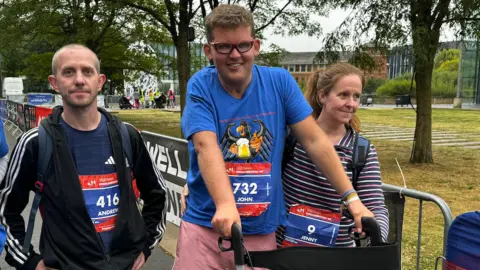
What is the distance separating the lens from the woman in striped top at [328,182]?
217 cm

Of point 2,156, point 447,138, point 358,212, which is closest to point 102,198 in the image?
point 2,156

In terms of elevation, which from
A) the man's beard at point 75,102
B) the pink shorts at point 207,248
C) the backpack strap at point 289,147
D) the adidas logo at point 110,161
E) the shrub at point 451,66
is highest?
the shrub at point 451,66

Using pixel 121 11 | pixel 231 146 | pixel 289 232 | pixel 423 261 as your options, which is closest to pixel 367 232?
pixel 289 232

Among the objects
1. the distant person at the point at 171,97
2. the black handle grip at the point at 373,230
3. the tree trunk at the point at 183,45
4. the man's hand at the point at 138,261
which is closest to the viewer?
the black handle grip at the point at 373,230

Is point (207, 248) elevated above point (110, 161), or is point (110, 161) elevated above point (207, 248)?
point (110, 161)

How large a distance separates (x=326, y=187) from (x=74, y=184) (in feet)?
3.68

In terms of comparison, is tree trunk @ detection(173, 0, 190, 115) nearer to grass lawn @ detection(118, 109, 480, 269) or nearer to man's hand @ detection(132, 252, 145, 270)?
grass lawn @ detection(118, 109, 480, 269)

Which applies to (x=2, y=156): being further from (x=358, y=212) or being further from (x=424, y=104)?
(x=424, y=104)

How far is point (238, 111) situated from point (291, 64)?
122691mm

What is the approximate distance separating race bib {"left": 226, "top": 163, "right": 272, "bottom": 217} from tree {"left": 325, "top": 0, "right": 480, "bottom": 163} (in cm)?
784

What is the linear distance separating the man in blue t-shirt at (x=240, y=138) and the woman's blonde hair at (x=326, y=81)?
1.13ft

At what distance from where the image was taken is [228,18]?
Answer: 1795 millimetres

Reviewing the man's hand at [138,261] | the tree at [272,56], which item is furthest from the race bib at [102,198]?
the tree at [272,56]

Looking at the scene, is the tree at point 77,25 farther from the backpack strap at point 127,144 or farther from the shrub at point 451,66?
the shrub at point 451,66
